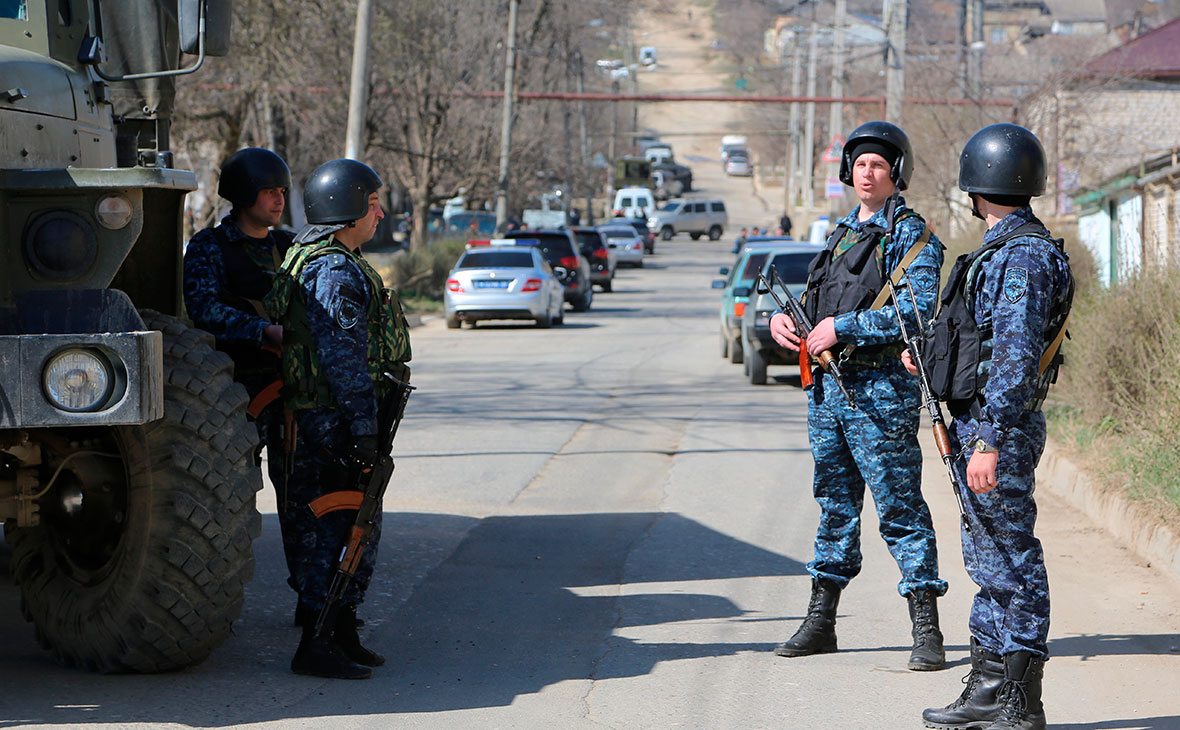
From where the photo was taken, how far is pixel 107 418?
4.42 m

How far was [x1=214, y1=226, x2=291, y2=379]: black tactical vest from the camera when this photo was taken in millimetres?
6188

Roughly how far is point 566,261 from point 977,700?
81.3 feet

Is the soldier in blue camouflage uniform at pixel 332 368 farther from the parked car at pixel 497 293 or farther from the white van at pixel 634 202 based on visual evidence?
the white van at pixel 634 202

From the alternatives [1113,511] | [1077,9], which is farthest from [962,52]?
Result: [1077,9]

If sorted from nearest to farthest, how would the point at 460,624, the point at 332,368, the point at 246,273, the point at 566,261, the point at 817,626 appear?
the point at 332,368 < the point at 817,626 < the point at 460,624 < the point at 246,273 < the point at 566,261

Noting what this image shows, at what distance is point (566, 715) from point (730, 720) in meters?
0.55

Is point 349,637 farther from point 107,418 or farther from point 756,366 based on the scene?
point 756,366

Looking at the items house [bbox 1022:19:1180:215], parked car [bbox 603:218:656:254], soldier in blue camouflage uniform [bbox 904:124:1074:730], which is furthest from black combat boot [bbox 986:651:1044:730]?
parked car [bbox 603:218:656:254]

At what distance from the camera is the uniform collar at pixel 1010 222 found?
186 inches

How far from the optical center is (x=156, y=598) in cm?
495

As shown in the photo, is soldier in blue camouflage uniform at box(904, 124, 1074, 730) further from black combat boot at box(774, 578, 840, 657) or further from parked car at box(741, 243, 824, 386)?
parked car at box(741, 243, 824, 386)

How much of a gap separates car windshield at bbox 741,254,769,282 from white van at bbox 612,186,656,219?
55067 millimetres

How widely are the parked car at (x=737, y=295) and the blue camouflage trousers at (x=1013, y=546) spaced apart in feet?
40.6

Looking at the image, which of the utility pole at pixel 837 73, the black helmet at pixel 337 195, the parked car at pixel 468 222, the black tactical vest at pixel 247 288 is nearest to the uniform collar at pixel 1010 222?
the black helmet at pixel 337 195
